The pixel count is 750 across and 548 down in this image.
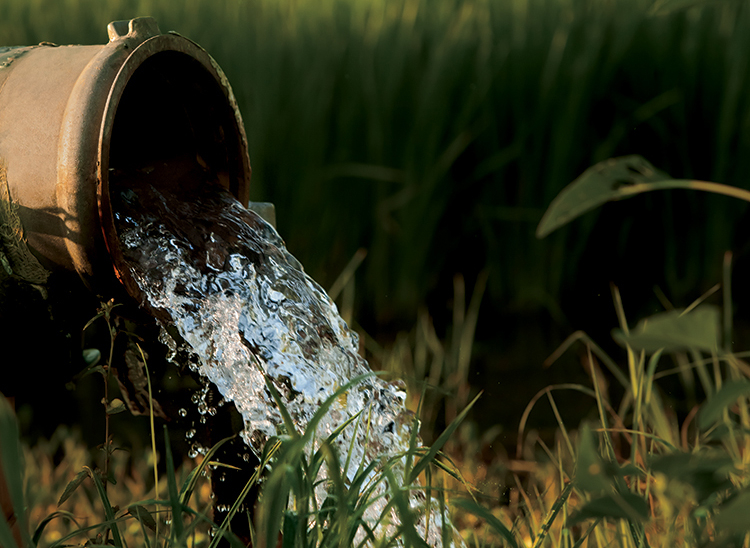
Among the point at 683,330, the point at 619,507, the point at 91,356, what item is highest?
the point at 683,330

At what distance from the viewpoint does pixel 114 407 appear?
0.98 m

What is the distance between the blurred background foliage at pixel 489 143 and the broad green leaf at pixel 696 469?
6.39ft

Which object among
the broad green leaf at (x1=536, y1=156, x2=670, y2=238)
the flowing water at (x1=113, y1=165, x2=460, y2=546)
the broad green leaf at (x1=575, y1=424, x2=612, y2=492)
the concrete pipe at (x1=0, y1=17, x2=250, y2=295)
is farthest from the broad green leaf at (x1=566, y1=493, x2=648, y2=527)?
the concrete pipe at (x1=0, y1=17, x2=250, y2=295)

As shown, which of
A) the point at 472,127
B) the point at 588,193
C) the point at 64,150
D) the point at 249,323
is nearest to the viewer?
the point at 588,193

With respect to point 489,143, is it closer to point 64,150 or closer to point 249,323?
point 249,323

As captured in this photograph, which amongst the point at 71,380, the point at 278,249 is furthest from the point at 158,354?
the point at 278,249

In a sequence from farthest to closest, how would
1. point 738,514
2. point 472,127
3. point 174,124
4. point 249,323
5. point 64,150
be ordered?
point 472,127 → point 174,124 → point 249,323 → point 64,150 → point 738,514

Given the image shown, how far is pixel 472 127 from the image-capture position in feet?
8.66

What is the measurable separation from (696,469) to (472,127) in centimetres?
220

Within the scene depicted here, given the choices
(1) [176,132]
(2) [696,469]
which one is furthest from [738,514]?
(1) [176,132]

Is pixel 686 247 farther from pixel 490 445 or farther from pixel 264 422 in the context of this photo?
pixel 264 422

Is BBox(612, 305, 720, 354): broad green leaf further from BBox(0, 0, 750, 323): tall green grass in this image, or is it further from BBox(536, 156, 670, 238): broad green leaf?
BBox(0, 0, 750, 323): tall green grass

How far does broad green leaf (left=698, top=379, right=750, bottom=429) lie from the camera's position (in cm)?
48

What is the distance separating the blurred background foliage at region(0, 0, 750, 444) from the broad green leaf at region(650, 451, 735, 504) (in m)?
1.95
